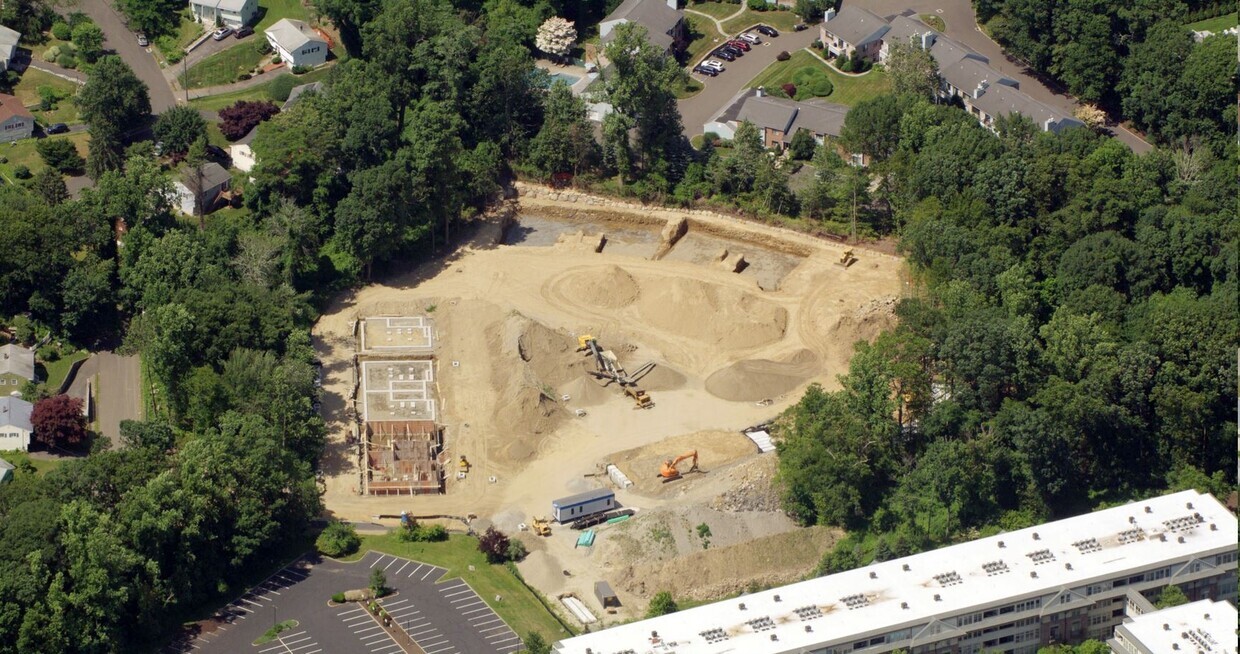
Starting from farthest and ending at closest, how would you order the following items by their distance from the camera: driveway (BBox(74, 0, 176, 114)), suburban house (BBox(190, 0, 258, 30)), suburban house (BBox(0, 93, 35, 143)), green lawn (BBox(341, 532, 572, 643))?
suburban house (BBox(190, 0, 258, 30)), driveway (BBox(74, 0, 176, 114)), suburban house (BBox(0, 93, 35, 143)), green lawn (BBox(341, 532, 572, 643))

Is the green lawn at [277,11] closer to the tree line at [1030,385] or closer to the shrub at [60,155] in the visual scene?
the shrub at [60,155]

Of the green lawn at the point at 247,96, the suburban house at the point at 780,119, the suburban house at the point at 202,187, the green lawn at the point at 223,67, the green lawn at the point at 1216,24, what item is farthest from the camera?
the green lawn at the point at 1216,24

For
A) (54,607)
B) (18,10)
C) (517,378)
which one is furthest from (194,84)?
(54,607)

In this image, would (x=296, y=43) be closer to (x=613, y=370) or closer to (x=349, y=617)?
(x=613, y=370)

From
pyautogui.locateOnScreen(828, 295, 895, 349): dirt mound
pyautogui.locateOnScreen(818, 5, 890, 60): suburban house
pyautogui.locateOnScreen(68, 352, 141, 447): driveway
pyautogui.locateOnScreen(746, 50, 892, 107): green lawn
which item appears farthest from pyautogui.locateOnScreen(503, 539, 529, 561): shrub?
pyautogui.locateOnScreen(818, 5, 890, 60): suburban house

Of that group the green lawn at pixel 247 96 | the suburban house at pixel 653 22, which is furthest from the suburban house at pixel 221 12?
the suburban house at pixel 653 22

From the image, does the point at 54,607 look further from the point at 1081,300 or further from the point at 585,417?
the point at 1081,300

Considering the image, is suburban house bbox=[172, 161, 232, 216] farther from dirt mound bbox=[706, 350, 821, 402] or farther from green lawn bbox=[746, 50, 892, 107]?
green lawn bbox=[746, 50, 892, 107]
